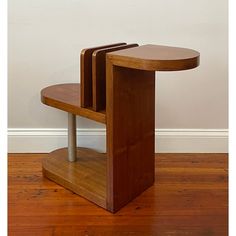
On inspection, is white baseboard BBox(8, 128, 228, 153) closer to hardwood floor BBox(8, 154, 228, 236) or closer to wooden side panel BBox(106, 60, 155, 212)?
hardwood floor BBox(8, 154, 228, 236)

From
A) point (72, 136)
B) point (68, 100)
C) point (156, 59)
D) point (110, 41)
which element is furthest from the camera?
point (110, 41)

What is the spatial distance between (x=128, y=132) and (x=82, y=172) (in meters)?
0.47

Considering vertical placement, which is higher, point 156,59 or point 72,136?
point 156,59

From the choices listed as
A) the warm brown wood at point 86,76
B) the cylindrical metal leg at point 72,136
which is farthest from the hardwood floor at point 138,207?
the warm brown wood at point 86,76

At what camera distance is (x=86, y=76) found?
2.10 meters

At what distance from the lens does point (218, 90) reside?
9.16 feet

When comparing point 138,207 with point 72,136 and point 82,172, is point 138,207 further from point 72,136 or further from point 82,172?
point 72,136

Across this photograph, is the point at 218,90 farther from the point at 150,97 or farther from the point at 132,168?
the point at 132,168

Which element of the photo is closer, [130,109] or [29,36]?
[130,109]

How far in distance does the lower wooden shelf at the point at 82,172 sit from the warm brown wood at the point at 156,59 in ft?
2.40

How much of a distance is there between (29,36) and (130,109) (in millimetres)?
1052

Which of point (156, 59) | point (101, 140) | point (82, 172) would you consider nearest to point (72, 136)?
point (82, 172)
